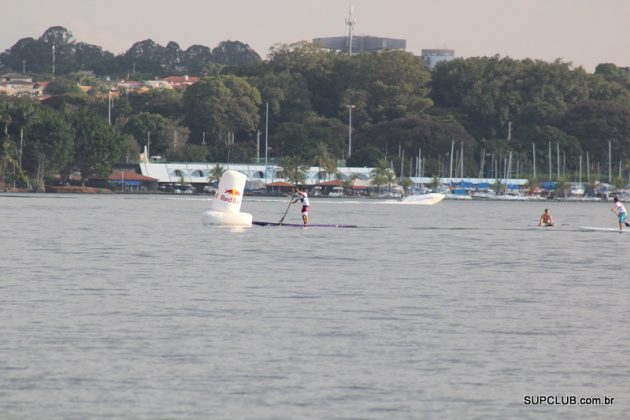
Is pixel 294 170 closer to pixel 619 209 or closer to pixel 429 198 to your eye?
pixel 429 198

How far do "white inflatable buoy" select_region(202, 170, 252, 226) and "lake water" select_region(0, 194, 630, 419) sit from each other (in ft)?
31.6

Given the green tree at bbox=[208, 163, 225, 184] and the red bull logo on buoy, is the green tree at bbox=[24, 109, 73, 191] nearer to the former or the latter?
the green tree at bbox=[208, 163, 225, 184]

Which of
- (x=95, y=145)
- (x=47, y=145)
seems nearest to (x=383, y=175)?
(x=95, y=145)

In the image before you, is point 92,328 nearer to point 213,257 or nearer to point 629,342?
point 629,342

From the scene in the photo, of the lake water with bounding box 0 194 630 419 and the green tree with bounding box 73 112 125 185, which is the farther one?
the green tree with bounding box 73 112 125 185

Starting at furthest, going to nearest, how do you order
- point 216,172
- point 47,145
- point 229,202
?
point 216,172 < point 47,145 < point 229,202

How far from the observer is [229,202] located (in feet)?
190

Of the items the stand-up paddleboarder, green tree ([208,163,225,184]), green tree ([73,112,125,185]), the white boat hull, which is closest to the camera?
the stand-up paddleboarder

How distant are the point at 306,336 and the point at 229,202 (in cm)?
3459

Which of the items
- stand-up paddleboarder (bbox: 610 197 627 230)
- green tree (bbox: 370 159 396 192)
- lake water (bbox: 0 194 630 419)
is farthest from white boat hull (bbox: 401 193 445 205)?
lake water (bbox: 0 194 630 419)

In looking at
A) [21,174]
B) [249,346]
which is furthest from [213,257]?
[21,174]

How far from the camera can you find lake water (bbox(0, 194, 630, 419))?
18.0 m

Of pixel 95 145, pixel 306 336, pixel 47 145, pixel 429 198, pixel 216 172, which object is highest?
pixel 95 145

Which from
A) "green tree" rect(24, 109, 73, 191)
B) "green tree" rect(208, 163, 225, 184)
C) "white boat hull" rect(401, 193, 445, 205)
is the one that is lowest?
"white boat hull" rect(401, 193, 445, 205)
